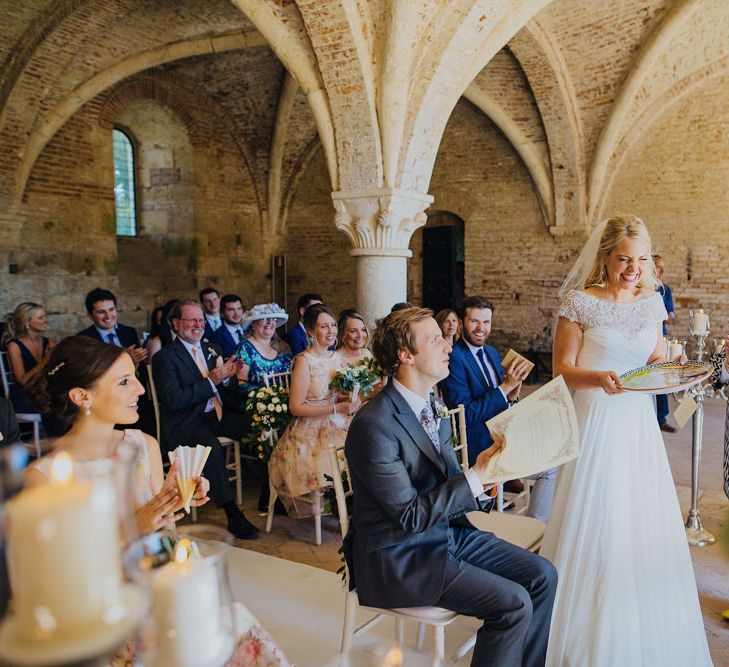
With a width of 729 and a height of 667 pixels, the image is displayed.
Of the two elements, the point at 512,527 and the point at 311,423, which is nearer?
the point at 512,527

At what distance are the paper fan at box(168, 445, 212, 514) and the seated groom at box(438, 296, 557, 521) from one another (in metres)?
2.46

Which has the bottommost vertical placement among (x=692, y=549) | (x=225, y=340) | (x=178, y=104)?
(x=692, y=549)

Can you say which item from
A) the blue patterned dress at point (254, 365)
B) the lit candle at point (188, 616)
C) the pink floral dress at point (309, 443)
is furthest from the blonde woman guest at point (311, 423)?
the lit candle at point (188, 616)

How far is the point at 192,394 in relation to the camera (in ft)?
15.3

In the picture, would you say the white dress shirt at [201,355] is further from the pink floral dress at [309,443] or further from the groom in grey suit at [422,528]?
the groom in grey suit at [422,528]

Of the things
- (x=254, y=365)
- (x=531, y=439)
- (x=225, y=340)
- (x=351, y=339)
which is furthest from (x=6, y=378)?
(x=531, y=439)

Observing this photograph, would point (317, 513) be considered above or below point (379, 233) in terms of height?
below

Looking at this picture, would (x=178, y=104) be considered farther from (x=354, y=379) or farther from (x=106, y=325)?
(x=354, y=379)

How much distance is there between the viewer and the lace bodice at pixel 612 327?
117 inches

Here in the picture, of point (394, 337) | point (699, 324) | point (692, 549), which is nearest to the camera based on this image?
point (394, 337)

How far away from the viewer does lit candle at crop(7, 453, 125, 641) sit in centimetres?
54

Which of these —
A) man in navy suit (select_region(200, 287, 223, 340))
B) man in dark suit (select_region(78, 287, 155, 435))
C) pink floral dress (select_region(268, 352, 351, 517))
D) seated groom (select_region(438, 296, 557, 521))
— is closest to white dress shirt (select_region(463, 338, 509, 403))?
seated groom (select_region(438, 296, 557, 521))

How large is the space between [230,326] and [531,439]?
561 centimetres

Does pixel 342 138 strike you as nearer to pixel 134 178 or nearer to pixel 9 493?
pixel 9 493
